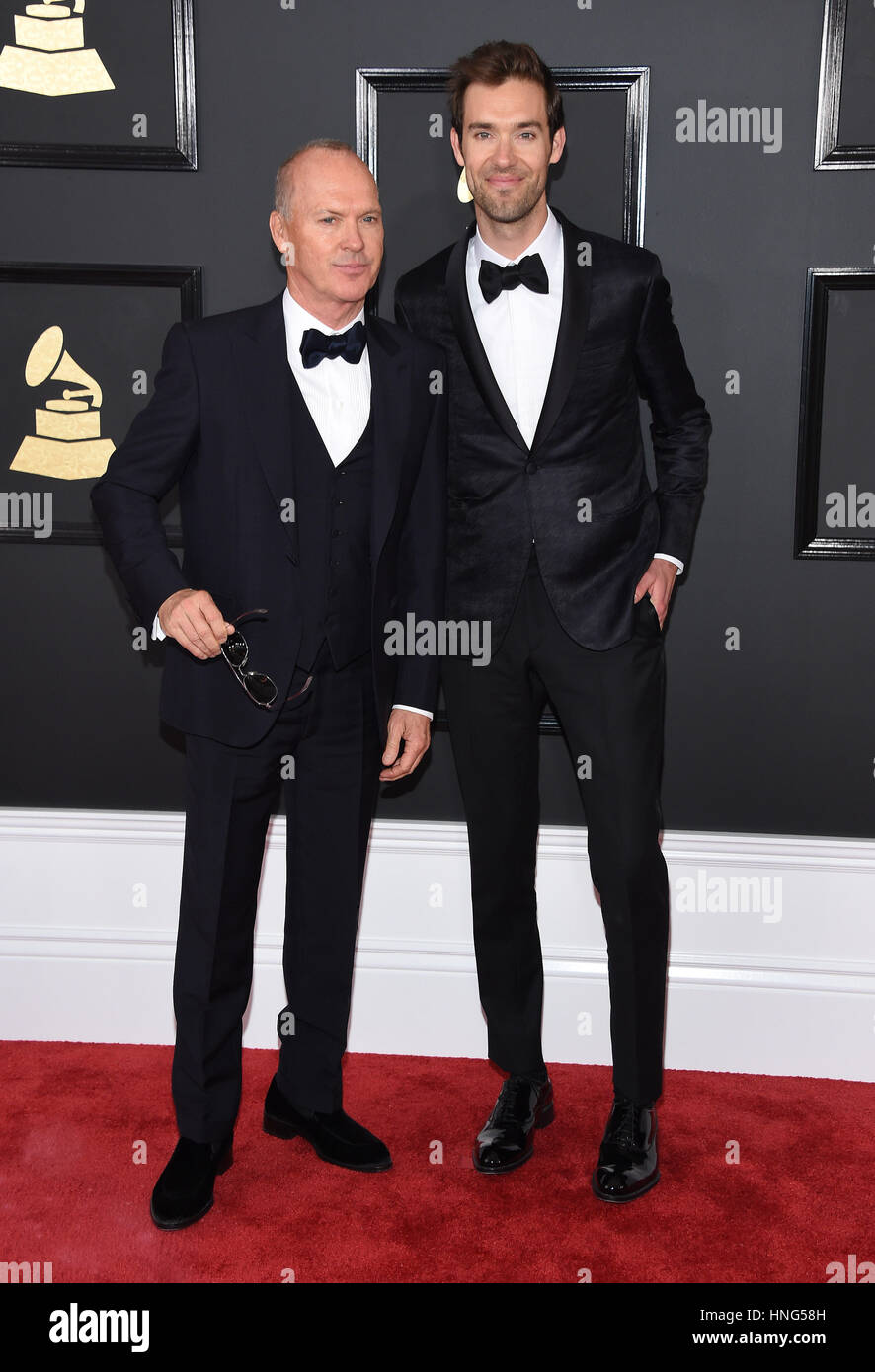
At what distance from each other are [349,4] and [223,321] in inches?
45.4

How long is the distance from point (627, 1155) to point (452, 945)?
85 centimetres

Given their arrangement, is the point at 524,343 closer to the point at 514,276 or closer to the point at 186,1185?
the point at 514,276

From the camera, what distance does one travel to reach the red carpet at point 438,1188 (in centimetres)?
249

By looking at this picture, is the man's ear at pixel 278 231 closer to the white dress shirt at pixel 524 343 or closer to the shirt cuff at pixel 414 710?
the white dress shirt at pixel 524 343

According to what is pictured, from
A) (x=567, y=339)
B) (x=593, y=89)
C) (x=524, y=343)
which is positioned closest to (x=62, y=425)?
(x=524, y=343)

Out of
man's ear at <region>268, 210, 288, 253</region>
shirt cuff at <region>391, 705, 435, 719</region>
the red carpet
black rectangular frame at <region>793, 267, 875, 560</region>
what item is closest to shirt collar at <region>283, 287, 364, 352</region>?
man's ear at <region>268, 210, 288, 253</region>

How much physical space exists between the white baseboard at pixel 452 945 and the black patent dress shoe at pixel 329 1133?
49 cm

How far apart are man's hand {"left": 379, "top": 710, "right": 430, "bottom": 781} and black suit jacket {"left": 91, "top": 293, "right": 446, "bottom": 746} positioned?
26 centimetres

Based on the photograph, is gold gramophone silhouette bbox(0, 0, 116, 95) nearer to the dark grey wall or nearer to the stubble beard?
the dark grey wall

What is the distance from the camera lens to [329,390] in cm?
262

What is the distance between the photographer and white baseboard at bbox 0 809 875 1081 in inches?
132

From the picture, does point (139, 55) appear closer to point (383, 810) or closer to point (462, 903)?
point (383, 810)

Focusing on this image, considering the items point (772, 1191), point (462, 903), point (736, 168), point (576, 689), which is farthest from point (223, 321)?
point (772, 1191)

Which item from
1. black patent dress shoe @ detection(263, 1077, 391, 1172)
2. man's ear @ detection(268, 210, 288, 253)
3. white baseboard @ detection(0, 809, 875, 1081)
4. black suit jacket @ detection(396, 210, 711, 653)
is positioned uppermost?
man's ear @ detection(268, 210, 288, 253)
